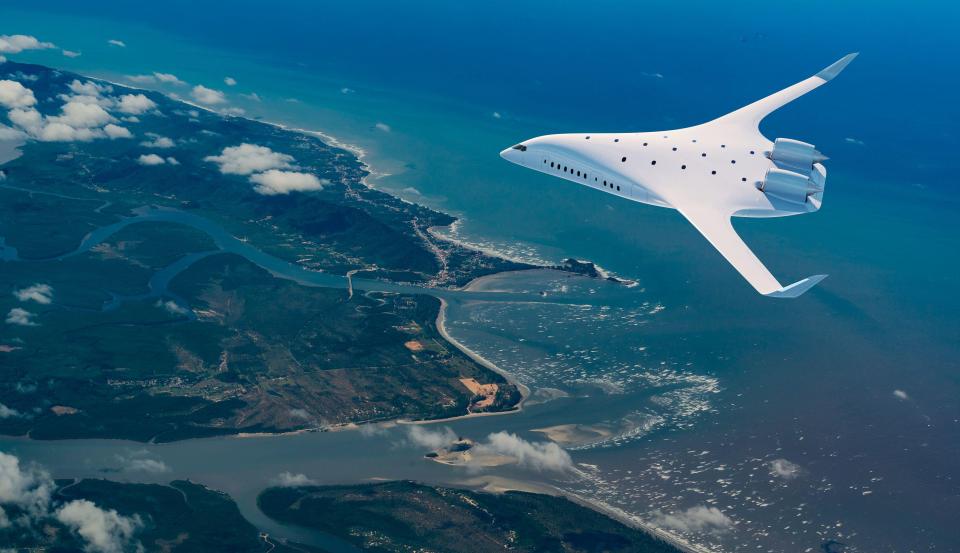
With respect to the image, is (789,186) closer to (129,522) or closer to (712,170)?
(712,170)

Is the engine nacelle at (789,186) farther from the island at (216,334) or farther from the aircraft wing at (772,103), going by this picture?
the island at (216,334)

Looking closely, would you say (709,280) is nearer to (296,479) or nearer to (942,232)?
(942,232)

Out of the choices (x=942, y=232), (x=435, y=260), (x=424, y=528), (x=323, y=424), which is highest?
(x=942, y=232)

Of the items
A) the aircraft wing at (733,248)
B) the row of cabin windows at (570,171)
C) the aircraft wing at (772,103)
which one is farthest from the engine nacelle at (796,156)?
the row of cabin windows at (570,171)

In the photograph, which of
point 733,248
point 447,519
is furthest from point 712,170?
point 447,519

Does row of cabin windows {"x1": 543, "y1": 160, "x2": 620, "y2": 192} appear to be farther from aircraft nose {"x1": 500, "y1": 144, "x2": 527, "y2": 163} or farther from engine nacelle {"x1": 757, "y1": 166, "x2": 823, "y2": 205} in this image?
engine nacelle {"x1": 757, "y1": 166, "x2": 823, "y2": 205}

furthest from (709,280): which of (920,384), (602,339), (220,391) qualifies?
(220,391)

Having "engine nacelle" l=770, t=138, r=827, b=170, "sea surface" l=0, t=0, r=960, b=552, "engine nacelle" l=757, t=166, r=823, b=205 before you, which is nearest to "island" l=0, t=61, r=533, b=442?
"sea surface" l=0, t=0, r=960, b=552
